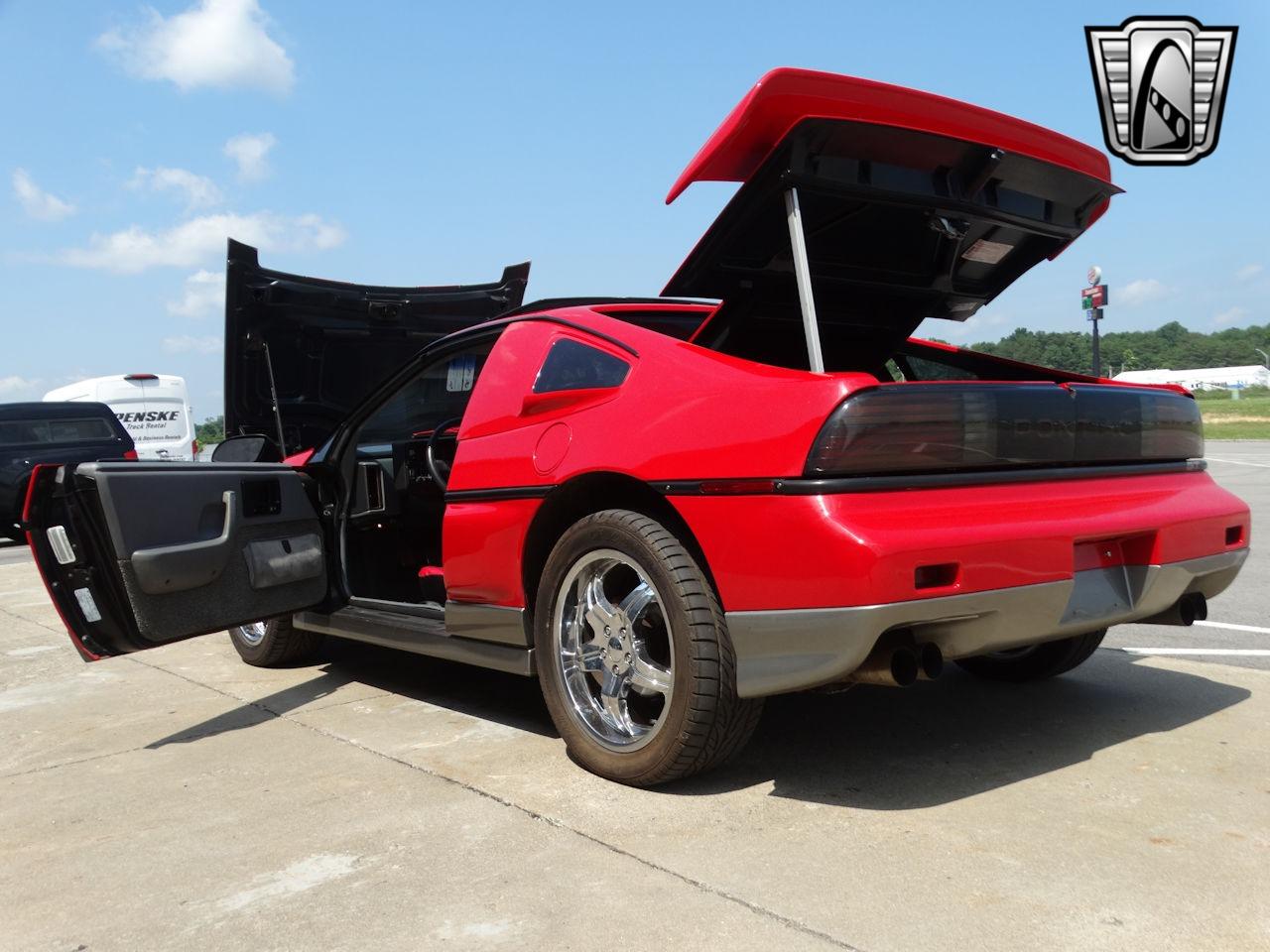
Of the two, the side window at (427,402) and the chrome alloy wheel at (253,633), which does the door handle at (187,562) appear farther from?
the chrome alloy wheel at (253,633)

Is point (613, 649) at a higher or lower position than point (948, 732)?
higher

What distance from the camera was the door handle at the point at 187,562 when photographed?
3783mm

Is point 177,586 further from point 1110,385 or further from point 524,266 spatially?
point 524,266

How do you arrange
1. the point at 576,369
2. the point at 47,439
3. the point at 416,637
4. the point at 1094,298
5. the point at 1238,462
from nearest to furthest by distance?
the point at 576,369 < the point at 416,637 < the point at 47,439 < the point at 1238,462 < the point at 1094,298

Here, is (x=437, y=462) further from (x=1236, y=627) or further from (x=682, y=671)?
(x=1236, y=627)

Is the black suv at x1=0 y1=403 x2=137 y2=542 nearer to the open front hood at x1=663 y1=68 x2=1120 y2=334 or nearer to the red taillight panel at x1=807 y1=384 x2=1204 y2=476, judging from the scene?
the open front hood at x1=663 y1=68 x2=1120 y2=334

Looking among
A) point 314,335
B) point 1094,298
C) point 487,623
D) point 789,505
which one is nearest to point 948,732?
point 789,505

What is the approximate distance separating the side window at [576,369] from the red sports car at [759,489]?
0.01 meters

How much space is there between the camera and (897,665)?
2660 mm

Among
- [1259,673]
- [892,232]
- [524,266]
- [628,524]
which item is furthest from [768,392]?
[524,266]

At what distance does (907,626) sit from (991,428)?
0.63 m

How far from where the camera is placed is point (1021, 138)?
10.3 ft

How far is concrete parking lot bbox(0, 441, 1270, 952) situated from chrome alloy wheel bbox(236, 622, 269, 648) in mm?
621

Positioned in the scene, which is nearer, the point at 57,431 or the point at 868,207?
the point at 868,207
